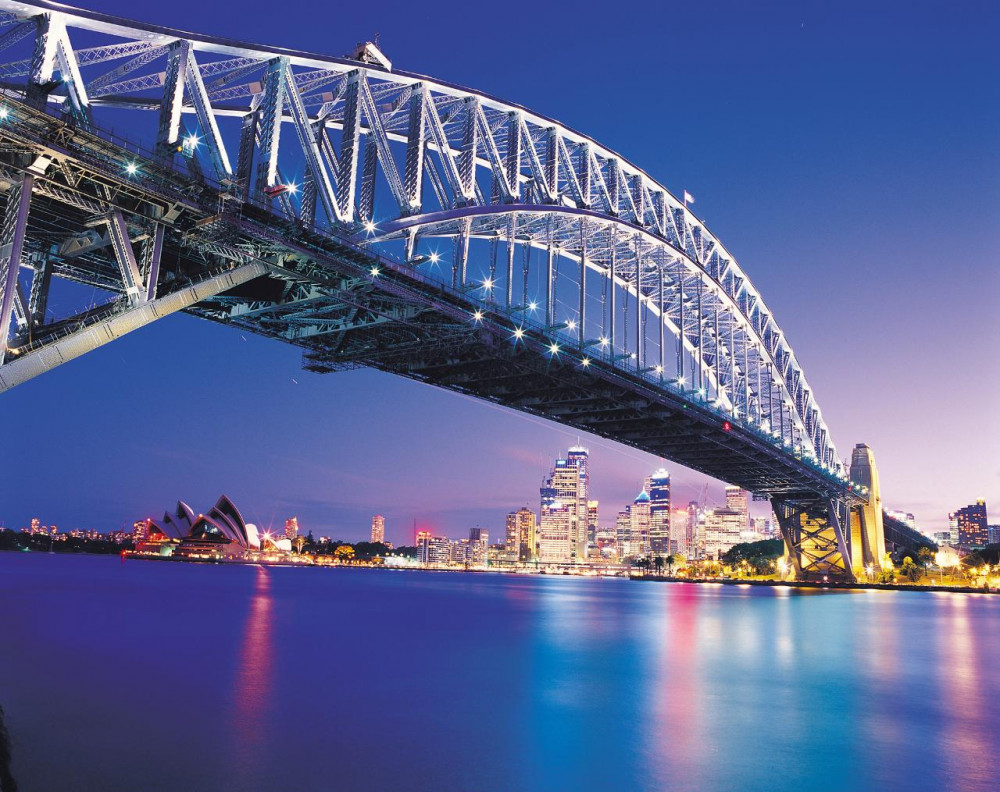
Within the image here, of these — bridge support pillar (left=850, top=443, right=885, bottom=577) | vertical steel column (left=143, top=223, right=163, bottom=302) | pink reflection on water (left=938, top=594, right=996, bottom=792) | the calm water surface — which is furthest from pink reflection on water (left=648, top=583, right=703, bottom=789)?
bridge support pillar (left=850, top=443, right=885, bottom=577)

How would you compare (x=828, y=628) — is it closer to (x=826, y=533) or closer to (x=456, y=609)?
(x=456, y=609)

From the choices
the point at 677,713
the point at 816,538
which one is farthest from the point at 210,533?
the point at 677,713

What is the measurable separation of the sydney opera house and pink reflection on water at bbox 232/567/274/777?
124011mm

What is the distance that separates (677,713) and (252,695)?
8266mm

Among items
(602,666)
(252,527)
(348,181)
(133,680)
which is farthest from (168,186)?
(252,527)

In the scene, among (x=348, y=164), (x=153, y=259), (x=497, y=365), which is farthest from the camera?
(x=497, y=365)

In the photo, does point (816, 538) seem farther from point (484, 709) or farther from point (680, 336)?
point (484, 709)

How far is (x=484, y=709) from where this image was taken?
15781 millimetres

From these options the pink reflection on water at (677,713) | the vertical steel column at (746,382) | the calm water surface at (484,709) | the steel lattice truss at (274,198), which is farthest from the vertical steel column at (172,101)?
the vertical steel column at (746,382)

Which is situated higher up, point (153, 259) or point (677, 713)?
point (153, 259)

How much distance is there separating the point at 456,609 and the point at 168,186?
35.2m

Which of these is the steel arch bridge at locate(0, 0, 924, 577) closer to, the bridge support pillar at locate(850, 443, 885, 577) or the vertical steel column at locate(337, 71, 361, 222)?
the vertical steel column at locate(337, 71, 361, 222)

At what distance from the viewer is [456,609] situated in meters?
50.0

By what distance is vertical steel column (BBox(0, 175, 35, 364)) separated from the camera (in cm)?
1590
